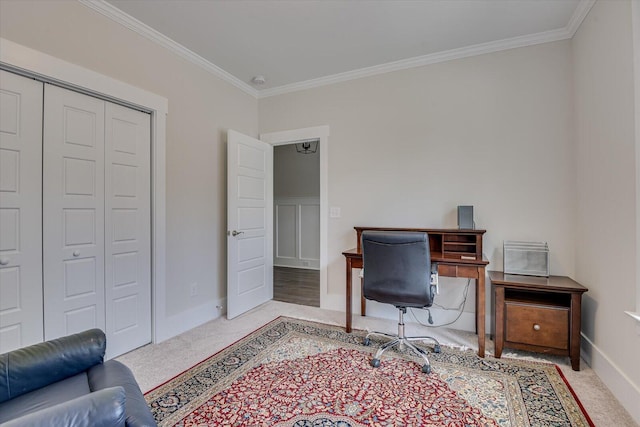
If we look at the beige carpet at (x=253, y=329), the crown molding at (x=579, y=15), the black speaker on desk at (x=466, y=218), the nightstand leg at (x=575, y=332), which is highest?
the crown molding at (x=579, y=15)

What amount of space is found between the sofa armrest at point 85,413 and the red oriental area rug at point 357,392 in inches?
36.2

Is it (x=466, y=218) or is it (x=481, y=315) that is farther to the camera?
(x=466, y=218)

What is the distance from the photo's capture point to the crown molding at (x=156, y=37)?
226cm

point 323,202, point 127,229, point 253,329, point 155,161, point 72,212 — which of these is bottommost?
point 253,329

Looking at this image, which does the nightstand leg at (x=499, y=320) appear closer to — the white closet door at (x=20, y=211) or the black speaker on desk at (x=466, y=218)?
the black speaker on desk at (x=466, y=218)

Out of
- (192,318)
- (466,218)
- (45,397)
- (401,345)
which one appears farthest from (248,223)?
(45,397)

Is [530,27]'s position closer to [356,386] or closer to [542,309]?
[542,309]

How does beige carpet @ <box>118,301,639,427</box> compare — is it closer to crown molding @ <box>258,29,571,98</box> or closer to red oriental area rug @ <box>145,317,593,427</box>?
red oriental area rug @ <box>145,317,593,427</box>

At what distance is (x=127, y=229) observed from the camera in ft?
8.27

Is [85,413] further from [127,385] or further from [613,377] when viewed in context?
[613,377]

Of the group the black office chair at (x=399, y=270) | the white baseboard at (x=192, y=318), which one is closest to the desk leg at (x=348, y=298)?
the black office chair at (x=399, y=270)

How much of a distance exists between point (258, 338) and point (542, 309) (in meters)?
2.30

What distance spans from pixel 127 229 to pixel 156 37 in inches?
67.0

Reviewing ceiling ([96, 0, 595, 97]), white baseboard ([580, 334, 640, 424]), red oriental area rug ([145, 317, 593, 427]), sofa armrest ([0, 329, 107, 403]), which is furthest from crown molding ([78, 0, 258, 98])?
white baseboard ([580, 334, 640, 424])
